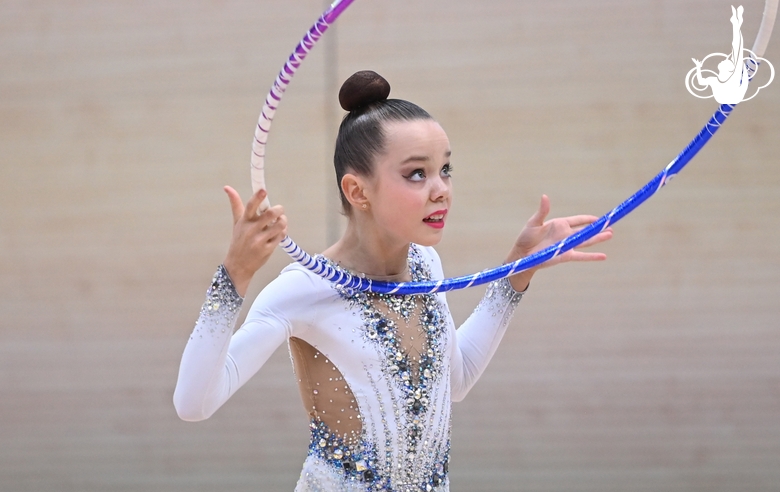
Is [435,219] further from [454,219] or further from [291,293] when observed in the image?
[454,219]

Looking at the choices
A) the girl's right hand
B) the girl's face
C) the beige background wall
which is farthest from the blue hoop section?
the beige background wall

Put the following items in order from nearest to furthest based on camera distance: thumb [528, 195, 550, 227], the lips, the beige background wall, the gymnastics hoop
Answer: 1. the gymnastics hoop
2. the lips
3. thumb [528, 195, 550, 227]
4. the beige background wall

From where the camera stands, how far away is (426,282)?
1.64 metres

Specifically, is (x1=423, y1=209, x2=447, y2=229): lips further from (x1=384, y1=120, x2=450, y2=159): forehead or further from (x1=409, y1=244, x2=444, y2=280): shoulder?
(x1=409, y1=244, x2=444, y2=280): shoulder

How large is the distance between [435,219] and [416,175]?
0.27 ft

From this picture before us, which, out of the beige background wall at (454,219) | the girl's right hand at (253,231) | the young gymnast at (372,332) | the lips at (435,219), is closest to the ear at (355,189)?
the young gymnast at (372,332)

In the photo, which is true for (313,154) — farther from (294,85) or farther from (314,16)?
(314,16)

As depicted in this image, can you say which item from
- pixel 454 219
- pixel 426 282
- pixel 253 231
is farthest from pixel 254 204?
pixel 454 219

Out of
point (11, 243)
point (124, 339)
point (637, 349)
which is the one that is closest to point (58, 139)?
point (11, 243)

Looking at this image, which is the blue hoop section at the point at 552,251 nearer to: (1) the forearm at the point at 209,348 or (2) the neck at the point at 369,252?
(2) the neck at the point at 369,252

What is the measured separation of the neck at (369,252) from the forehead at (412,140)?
0.51 feet

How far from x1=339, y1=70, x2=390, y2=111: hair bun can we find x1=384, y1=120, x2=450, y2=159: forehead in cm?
9

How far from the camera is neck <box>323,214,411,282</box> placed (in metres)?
1.63

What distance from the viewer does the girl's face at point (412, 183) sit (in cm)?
154
